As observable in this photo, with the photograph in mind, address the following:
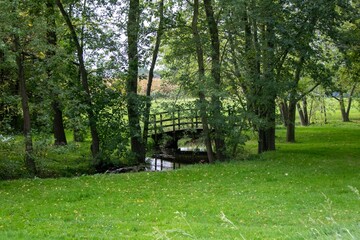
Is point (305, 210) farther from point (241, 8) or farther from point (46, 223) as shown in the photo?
point (241, 8)

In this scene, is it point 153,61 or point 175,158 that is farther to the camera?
point 175,158

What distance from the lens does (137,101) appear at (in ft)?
67.6

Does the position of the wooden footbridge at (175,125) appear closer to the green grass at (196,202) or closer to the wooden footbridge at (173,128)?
the wooden footbridge at (173,128)

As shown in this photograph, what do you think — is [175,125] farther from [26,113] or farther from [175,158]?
[26,113]

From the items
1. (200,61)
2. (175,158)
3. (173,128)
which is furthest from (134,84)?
(175,158)

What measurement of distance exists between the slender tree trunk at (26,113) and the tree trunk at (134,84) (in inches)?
185

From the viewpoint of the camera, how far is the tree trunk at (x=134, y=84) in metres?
19.2

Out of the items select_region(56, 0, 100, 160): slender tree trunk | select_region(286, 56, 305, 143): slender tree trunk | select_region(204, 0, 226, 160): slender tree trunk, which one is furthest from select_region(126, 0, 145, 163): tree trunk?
select_region(286, 56, 305, 143): slender tree trunk

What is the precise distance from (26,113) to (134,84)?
629 centimetres

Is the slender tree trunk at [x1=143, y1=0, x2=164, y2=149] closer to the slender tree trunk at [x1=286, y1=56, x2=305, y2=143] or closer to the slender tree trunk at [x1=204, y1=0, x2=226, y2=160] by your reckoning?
the slender tree trunk at [x1=204, y1=0, x2=226, y2=160]

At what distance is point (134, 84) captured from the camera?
2183 centimetres

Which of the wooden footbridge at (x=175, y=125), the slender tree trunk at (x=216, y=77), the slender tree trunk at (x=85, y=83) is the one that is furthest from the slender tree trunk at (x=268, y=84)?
the slender tree trunk at (x=85, y=83)

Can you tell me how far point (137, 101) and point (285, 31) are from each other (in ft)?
23.8

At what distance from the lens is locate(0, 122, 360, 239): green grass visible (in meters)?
8.47
